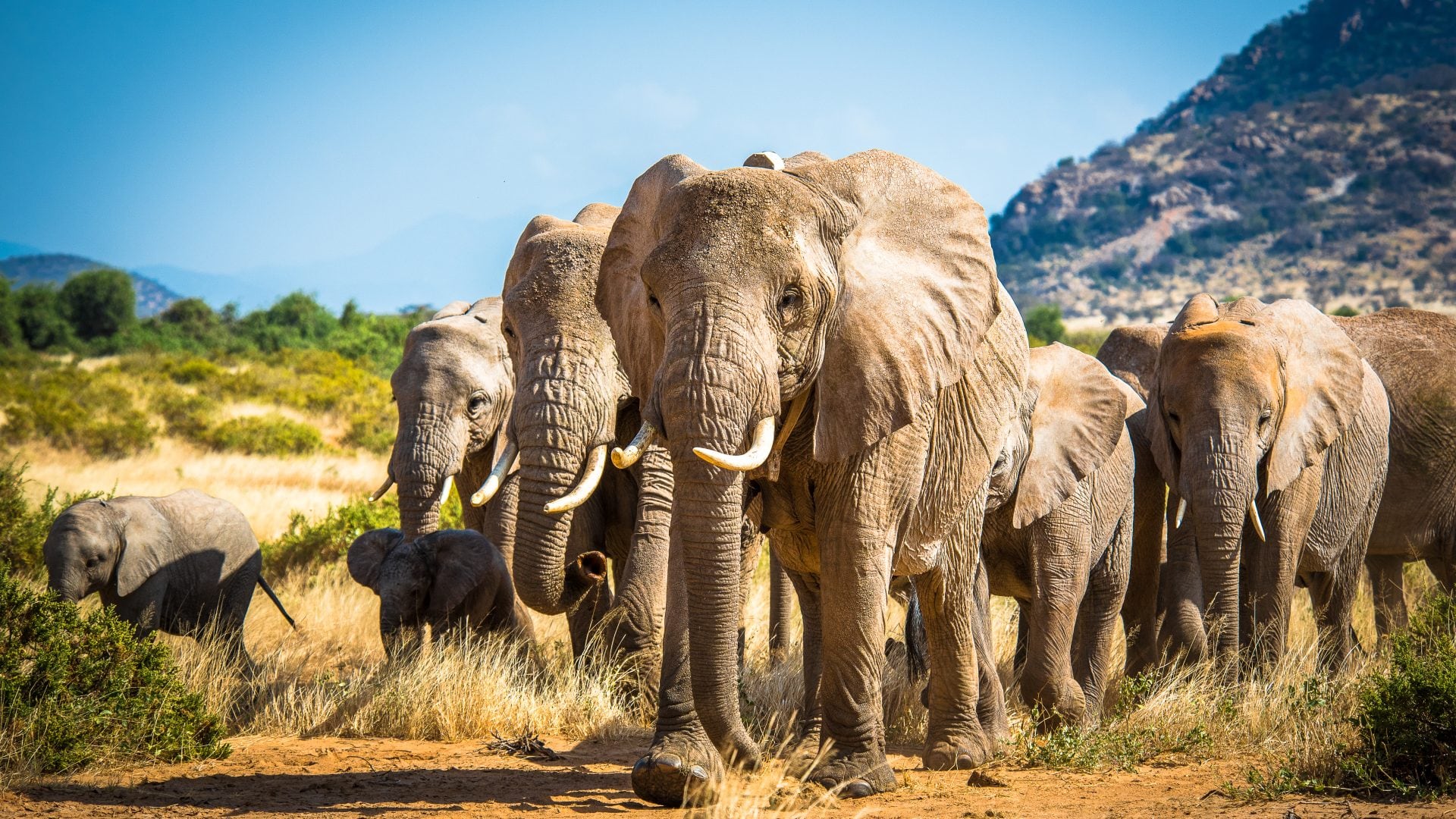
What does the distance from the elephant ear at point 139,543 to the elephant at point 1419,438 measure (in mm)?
7979

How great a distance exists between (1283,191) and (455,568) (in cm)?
9534

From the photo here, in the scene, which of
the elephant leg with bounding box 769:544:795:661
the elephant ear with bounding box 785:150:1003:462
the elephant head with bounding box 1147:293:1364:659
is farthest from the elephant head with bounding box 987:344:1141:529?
the elephant leg with bounding box 769:544:795:661

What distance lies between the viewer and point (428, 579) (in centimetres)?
759

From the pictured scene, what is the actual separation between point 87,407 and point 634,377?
1925 cm

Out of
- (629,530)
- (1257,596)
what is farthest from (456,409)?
(1257,596)

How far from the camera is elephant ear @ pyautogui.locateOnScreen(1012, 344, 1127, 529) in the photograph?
6680 mm

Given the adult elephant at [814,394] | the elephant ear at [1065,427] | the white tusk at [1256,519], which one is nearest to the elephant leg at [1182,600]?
the white tusk at [1256,519]

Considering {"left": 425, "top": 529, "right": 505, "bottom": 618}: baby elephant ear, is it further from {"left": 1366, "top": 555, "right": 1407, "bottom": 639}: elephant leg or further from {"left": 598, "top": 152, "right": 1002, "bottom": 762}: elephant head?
{"left": 1366, "top": 555, "right": 1407, "bottom": 639}: elephant leg

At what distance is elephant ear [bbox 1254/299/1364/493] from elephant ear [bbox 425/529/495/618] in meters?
4.56

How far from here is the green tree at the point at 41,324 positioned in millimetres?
41188

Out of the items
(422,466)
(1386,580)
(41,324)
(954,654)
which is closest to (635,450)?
(954,654)

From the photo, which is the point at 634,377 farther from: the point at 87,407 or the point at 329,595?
the point at 87,407

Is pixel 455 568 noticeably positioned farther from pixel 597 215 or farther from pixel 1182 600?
pixel 1182 600

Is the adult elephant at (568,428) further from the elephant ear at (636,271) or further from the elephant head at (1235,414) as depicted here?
the elephant head at (1235,414)
